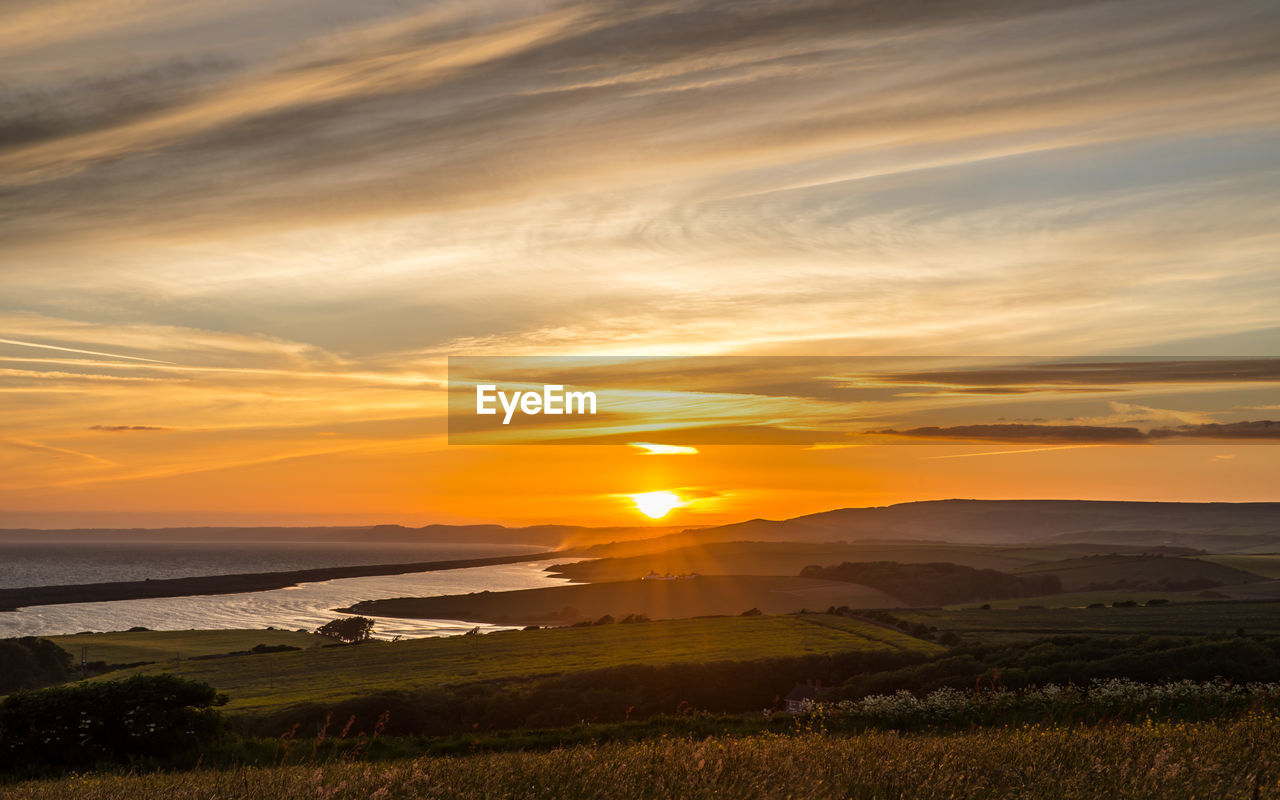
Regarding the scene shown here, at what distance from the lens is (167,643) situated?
431 feet

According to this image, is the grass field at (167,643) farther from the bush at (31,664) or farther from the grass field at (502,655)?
the grass field at (502,655)

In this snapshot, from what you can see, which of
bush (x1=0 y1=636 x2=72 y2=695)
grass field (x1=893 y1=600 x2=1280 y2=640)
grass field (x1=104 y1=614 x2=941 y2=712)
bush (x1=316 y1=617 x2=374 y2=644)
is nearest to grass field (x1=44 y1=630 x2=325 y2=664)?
bush (x1=316 y1=617 x2=374 y2=644)

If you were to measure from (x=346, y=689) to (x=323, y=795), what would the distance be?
78.0 meters

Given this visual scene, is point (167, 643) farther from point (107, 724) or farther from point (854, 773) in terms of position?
point (854, 773)

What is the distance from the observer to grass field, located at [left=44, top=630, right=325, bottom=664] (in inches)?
4675

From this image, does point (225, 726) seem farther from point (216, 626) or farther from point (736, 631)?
point (216, 626)

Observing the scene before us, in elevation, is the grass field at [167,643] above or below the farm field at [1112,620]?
below

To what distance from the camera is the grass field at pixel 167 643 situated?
118756mm

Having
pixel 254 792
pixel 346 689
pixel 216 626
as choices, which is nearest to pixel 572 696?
pixel 346 689

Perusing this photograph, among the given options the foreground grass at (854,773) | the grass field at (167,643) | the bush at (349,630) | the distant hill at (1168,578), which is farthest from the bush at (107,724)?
the distant hill at (1168,578)

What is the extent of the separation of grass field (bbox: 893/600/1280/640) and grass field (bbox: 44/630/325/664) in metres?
A: 93.5

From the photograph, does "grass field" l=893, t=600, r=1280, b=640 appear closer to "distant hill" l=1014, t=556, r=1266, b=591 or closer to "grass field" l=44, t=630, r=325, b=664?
"distant hill" l=1014, t=556, r=1266, b=591

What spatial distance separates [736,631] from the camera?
11369 centimetres

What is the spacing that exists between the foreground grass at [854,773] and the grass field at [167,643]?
120 meters
